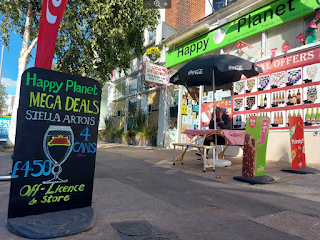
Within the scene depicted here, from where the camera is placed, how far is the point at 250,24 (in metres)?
9.30

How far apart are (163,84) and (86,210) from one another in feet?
36.6

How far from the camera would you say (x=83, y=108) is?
9.79ft

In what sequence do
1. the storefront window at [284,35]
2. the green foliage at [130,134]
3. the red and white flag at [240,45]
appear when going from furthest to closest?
the green foliage at [130,134]
the red and white flag at [240,45]
the storefront window at [284,35]

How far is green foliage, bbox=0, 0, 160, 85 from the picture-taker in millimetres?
9172

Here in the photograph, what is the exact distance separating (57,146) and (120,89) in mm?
17939

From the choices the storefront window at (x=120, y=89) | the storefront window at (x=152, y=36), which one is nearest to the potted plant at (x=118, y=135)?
the storefront window at (x=120, y=89)

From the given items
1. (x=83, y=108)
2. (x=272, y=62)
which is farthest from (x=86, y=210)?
(x=272, y=62)

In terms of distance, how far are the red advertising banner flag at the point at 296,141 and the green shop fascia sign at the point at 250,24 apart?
3.89 meters

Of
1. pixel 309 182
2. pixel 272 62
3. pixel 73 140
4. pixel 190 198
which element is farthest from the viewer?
pixel 272 62

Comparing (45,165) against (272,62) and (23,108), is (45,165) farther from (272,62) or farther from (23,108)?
(272,62)

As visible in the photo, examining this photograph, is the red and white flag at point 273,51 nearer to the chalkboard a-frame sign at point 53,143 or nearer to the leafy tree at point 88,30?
the leafy tree at point 88,30

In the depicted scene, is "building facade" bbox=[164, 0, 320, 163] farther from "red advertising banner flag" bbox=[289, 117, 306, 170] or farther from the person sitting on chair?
the person sitting on chair

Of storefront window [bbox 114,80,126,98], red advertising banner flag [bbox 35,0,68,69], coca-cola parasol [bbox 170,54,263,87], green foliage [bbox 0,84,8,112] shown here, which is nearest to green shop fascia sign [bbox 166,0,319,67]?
coca-cola parasol [bbox 170,54,263,87]

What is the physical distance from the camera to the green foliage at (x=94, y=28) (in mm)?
9172
